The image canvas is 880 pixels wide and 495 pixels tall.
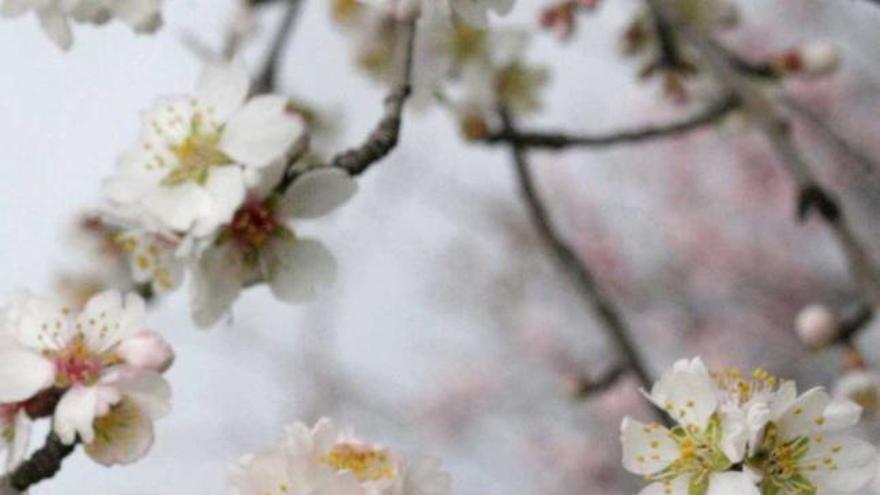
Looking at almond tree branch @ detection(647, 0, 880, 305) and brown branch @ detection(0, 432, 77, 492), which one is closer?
brown branch @ detection(0, 432, 77, 492)

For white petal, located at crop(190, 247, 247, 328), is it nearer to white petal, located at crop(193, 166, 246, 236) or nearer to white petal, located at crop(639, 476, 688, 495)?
white petal, located at crop(193, 166, 246, 236)

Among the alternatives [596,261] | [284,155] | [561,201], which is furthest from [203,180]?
[561,201]

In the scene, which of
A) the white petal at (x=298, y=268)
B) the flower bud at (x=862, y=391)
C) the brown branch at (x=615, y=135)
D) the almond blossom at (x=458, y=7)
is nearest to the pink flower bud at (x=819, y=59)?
the brown branch at (x=615, y=135)

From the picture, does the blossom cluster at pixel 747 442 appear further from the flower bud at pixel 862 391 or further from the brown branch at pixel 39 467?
the flower bud at pixel 862 391

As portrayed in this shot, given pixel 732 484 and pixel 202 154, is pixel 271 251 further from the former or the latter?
pixel 732 484

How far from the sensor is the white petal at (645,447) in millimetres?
819

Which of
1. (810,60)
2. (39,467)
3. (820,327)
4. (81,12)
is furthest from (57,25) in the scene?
(810,60)

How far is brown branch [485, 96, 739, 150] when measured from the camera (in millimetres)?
1566

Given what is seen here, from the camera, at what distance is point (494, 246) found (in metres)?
4.41

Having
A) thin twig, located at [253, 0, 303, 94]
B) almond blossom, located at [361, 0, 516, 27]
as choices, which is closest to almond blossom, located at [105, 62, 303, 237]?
almond blossom, located at [361, 0, 516, 27]

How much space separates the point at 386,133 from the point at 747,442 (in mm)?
355

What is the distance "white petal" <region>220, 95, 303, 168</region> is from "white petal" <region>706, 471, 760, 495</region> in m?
0.36

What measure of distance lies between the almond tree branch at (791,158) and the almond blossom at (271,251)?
567 mm

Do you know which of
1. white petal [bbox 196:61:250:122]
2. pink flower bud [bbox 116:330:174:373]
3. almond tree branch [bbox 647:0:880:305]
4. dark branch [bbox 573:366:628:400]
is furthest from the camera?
dark branch [bbox 573:366:628:400]
